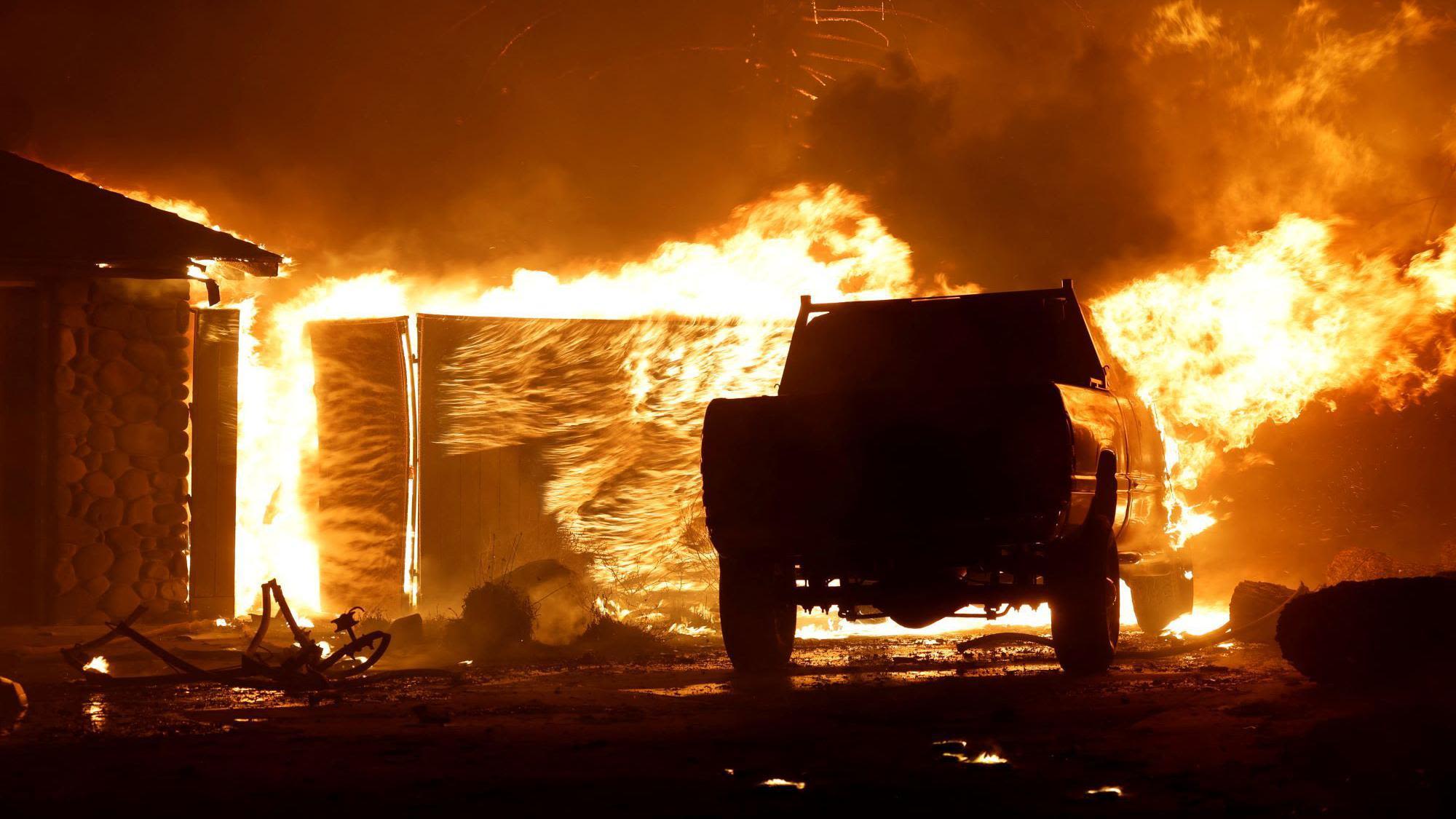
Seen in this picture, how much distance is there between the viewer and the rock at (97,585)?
1178 cm

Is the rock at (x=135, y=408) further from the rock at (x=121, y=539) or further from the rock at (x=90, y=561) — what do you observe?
the rock at (x=90, y=561)

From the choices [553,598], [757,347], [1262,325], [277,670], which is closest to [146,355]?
[553,598]

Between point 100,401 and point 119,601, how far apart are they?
173cm

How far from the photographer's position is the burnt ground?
4.55m

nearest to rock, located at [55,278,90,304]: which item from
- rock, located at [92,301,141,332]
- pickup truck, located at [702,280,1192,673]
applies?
rock, located at [92,301,141,332]

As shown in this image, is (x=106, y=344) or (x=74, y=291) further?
(x=106, y=344)

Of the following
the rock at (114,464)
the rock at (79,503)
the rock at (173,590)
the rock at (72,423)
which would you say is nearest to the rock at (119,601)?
the rock at (173,590)

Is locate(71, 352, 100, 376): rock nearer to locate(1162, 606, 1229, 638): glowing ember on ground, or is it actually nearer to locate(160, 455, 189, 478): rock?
locate(160, 455, 189, 478): rock

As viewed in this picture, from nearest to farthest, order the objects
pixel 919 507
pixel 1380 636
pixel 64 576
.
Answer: pixel 1380 636, pixel 919 507, pixel 64 576

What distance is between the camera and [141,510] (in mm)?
12047

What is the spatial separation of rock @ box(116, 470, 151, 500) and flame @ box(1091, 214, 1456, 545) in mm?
9095

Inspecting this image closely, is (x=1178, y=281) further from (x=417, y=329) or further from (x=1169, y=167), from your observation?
(x=417, y=329)

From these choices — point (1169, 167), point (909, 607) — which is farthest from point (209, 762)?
point (1169, 167)

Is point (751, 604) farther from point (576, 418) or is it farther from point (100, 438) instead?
point (100, 438)
